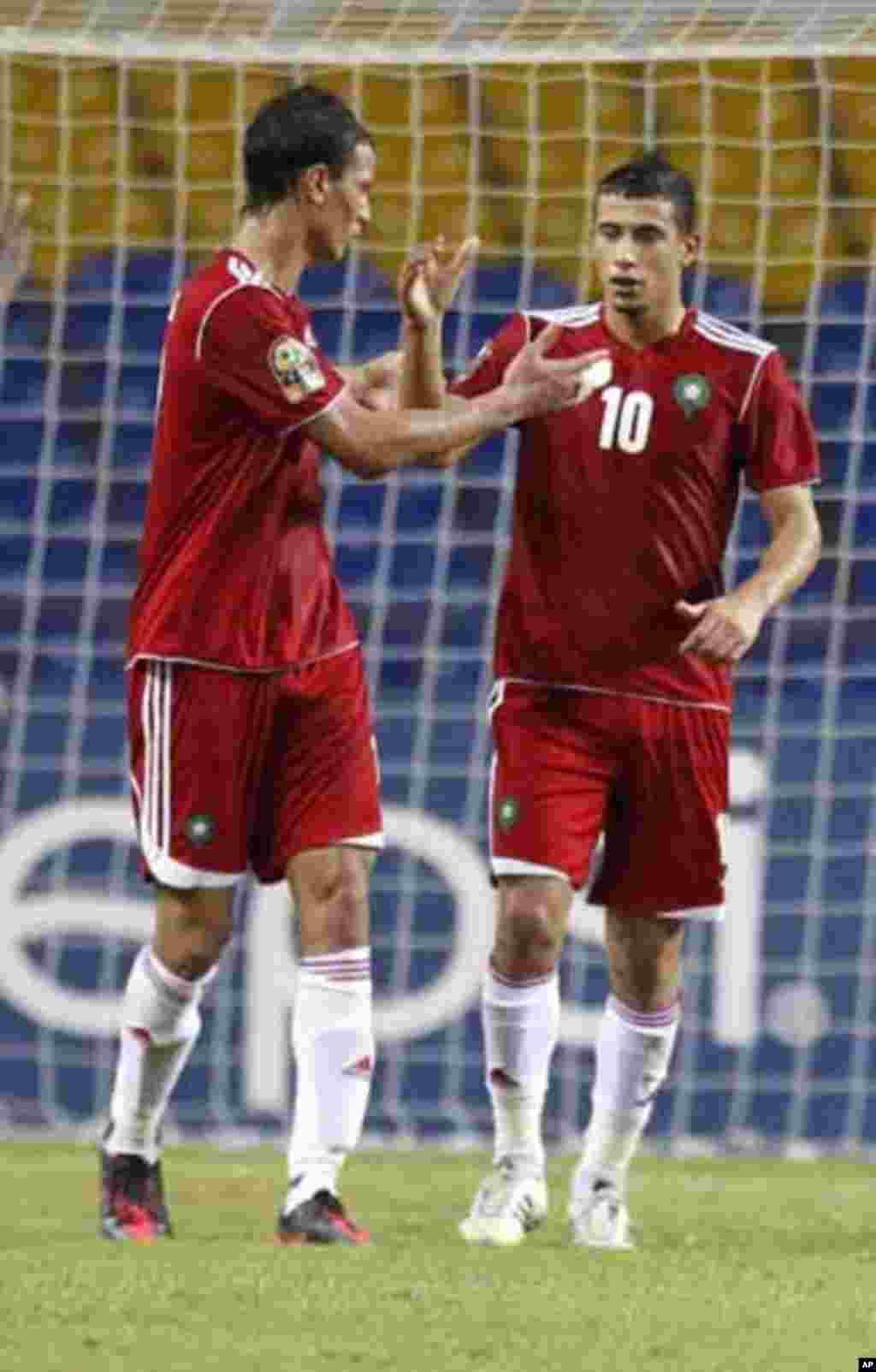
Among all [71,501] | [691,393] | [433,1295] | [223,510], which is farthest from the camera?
[71,501]

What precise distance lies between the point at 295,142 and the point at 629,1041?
1.60 metres

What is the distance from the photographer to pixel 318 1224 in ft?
19.7

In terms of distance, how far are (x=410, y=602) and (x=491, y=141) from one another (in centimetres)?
127

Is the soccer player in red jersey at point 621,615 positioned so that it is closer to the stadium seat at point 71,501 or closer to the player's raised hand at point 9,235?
the player's raised hand at point 9,235

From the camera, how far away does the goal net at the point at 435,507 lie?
28.6 ft

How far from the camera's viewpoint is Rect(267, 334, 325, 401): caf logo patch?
5906mm

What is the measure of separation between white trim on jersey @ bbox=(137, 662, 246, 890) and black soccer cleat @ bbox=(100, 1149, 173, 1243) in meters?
0.49

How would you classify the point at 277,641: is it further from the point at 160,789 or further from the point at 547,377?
the point at 547,377

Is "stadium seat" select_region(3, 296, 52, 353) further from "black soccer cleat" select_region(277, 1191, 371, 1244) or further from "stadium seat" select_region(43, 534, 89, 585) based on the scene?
"black soccer cleat" select_region(277, 1191, 371, 1244)

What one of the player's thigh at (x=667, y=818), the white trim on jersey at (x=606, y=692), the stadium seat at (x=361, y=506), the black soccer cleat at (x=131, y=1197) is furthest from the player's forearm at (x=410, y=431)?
the stadium seat at (x=361, y=506)

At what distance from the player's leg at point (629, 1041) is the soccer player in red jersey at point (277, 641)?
1.61 feet

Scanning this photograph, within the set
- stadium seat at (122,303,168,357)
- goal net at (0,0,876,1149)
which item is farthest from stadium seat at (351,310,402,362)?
stadium seat at (122,303,168,357)

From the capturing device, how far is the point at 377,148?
1012 cm

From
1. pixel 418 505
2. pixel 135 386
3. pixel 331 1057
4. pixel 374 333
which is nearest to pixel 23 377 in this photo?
pixel 135 386
